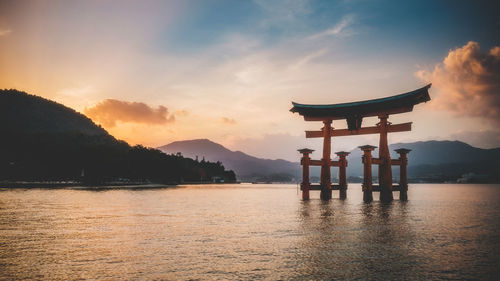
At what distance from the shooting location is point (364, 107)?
2445 centimetres

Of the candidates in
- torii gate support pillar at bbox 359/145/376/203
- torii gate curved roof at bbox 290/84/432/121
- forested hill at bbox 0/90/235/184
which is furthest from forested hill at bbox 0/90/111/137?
torii gate support pillar at bbox 359/145/376/203

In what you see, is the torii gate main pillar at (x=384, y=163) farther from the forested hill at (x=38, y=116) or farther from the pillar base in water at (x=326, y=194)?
the forested hill at (x=38, y=116)

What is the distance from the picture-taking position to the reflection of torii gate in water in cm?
2307

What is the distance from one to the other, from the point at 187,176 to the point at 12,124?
6002cm

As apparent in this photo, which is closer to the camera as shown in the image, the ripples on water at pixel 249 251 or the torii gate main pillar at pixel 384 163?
the ripples on water at pixel 249 251

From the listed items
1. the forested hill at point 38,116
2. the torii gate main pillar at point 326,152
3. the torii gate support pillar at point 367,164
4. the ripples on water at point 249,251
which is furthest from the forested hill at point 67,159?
the ripples on water at point 249,251

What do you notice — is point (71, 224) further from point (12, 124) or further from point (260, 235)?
point (12, 124)

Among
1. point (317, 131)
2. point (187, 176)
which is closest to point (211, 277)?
point (317, 131)

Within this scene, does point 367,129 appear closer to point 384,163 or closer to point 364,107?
point 364,107

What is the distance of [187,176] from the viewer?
406ft

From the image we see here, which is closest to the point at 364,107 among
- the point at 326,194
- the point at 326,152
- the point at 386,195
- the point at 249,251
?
the point at 326,152

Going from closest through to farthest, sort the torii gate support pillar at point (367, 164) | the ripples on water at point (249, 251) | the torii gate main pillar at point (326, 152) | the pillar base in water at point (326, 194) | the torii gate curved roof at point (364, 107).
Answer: the ripples on water at point (249, 251)
the torii gate curved roof at point (364, 107)
the torii gate support pillar at point (367, 164)
the torii gate main pillar at point (326, 152)
the pillar base in water at point (326, 194)

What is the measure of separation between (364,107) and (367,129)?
1774mm

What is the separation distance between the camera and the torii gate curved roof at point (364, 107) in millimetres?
22391
